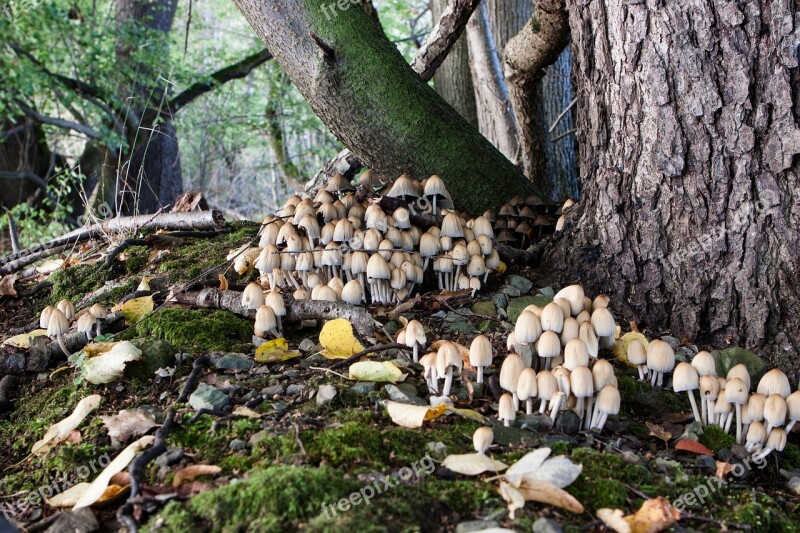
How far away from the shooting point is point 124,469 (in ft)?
6.04

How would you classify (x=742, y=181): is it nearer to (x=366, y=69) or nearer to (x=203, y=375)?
(x=366, y=69)

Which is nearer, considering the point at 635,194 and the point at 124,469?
the point at 124,469

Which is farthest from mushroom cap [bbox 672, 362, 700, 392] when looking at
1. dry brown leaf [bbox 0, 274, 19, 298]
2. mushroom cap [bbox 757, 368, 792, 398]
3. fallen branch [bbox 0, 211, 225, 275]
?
dry brown leaf [bbox 0, 274, 19, 298]

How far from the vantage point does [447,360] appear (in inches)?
86.6

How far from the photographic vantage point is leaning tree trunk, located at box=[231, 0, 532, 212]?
3.43m

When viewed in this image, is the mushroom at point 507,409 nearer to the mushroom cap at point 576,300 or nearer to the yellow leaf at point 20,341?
the mushroom cap at point 576,300

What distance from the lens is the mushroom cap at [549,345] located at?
2.22 meters

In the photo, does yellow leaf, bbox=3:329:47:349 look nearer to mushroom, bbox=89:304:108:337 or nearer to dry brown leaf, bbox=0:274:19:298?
mushroom, bbox=89:304:108:337

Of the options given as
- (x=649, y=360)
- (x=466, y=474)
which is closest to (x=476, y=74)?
(x=649, y=360)

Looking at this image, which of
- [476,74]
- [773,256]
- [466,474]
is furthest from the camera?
[476,74]

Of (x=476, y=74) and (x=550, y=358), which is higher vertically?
(x=476, y=74)

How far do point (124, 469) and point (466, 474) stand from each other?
917 millimetres

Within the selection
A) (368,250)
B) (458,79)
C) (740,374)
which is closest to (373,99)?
(368,250)

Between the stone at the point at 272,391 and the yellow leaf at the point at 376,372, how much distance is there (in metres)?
0.24
